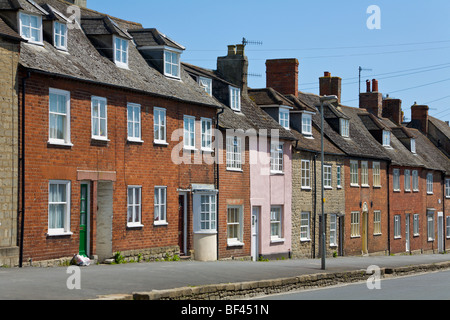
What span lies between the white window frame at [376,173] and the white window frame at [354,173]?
8.54ft

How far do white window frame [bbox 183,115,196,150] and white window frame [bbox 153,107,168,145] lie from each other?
4.12ft

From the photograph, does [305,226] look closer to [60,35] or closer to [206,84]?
[206,84]

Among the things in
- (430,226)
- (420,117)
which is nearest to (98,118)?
(430,226)

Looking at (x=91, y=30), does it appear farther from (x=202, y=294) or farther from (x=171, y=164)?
(x=202, y=294)

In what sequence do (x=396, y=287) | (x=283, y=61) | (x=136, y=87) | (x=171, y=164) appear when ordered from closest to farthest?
(x=396, y=287) < (x=136, y=87) < (x=171, y=164) < (x=283, y=61)

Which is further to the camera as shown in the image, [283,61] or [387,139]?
[387,139]

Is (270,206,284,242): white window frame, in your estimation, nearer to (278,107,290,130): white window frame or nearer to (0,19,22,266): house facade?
(278,107,290,130): white window frame

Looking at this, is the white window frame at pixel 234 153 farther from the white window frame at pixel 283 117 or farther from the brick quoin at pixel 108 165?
the white window frame at pixel 283 117

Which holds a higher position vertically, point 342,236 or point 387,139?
point 387,139

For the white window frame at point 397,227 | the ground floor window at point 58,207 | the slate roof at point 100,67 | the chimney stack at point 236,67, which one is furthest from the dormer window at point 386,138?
the ground floor window at point 58,207

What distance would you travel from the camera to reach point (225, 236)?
32.6 meters

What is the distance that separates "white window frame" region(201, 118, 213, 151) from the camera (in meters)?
31.2

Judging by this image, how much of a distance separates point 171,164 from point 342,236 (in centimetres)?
1659
